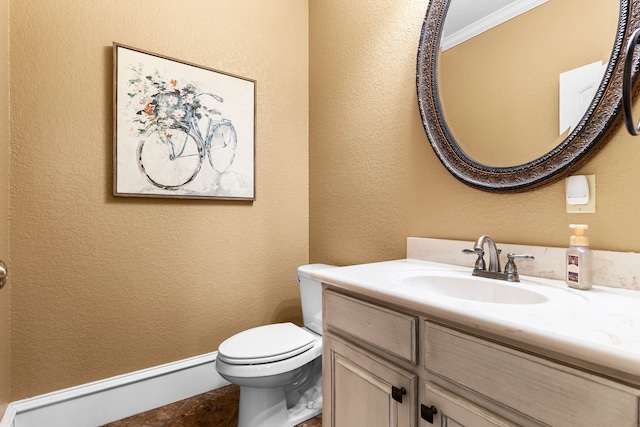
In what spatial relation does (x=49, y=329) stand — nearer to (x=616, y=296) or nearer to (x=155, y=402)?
(x=155, y=402)

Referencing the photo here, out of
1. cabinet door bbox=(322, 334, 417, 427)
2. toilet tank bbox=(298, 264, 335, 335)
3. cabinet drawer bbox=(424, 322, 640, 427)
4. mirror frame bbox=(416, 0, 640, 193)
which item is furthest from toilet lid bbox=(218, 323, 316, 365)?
mirror frame bbox=(416, 0, 640, 193)

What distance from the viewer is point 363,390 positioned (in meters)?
0.94

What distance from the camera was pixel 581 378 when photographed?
0.53 m

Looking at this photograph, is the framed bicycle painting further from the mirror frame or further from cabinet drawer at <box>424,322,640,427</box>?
cabinet drawer at <box>424,322,640,427</box>

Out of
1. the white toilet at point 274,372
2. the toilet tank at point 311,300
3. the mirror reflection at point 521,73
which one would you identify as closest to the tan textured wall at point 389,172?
the mirror reflection at point 521,73

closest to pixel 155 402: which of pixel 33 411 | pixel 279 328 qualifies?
pixel 33 411

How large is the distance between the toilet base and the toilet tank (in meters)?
0.36

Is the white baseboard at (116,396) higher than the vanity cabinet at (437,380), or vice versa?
the vanity cabinet at (437,380)

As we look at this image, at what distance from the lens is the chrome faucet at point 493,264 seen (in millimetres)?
1000

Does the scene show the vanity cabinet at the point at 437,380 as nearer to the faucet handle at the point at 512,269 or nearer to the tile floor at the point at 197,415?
the faucet handle at the point at 512,269

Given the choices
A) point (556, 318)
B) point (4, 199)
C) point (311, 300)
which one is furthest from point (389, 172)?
point (4, 199)

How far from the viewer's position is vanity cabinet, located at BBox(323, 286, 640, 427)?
20.7 inches

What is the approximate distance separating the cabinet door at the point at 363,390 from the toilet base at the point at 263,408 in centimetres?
43

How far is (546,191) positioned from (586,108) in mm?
264
